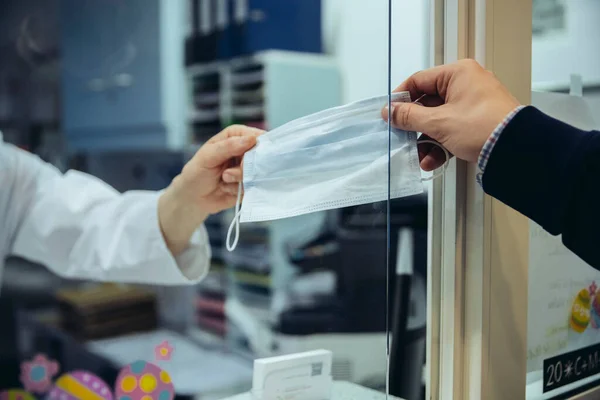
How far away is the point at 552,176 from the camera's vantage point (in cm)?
54

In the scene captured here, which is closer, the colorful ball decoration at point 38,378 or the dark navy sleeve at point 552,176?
the dark navy sleeve at point 552,176

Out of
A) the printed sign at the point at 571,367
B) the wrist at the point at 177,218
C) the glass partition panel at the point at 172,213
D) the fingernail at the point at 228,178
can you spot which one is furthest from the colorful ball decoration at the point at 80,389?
the printed sign at the point at 571,367

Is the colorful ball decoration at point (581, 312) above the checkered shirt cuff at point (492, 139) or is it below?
below

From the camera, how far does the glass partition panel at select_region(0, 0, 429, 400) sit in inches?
41.8

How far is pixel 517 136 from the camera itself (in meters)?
0.55

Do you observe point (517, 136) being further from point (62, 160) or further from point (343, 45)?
point (62, 160)

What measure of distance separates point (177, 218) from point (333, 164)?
459 millimetres

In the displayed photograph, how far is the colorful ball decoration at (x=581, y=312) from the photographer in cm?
79

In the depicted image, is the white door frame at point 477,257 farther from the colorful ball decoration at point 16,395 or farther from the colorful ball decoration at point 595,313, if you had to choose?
the colorful ball decoration at point 16,395

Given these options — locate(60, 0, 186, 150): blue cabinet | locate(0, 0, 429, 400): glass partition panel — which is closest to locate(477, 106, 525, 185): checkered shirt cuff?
locate(0, 0, 429, 400): glass partition panel

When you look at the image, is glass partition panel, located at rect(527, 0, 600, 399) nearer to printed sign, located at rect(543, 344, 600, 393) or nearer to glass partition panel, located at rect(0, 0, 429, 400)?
printed sign, located at rect(543, 344, 600, 393)

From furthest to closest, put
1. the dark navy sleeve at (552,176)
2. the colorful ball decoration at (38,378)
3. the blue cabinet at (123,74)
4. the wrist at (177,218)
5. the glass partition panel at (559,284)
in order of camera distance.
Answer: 1. the blue cabinet at (123,74)
2. the colorful ball decoration at (38,378)
3. the wrist at (177,218)
4. the glass partition panel at (559,284)
5. the dark navy sleeve at (552,176)

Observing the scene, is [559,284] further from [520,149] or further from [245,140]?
[245,140]

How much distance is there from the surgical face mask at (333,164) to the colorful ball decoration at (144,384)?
0.28 meters
